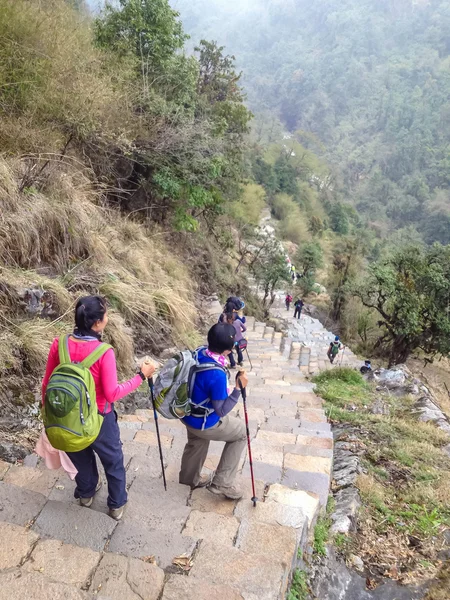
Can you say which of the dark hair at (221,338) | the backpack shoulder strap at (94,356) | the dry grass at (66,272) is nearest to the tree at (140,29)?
the dry grass at (66,272)

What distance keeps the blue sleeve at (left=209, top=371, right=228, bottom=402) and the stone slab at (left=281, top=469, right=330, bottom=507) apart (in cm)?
132

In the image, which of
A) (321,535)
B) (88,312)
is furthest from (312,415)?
(88,312)

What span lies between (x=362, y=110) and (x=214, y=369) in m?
121

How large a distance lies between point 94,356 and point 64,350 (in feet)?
0.59

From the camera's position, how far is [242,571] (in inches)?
89.0

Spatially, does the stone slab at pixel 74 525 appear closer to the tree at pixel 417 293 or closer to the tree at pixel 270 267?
the tree at pixel 417 293

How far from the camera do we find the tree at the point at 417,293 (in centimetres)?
1498

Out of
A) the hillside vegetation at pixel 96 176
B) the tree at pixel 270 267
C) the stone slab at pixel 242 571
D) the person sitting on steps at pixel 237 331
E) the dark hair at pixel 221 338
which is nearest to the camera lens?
the stone slab at pixel 242 571

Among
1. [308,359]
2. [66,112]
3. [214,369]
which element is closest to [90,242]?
[66,112]

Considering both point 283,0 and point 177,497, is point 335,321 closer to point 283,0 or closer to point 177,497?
point 177,497

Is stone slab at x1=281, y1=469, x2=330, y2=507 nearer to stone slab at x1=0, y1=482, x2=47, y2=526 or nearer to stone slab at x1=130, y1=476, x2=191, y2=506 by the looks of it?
stone slab at x1=130, y1=476, x2=191, y2=506

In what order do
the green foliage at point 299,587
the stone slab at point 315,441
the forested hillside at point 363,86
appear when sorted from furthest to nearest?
the forested hillside at point 363,86 < the stone slab at point 315,441 < the green foliage at point 299,587

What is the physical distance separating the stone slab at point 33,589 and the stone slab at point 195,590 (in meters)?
0.41

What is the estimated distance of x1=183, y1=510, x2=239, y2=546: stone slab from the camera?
254 cm
